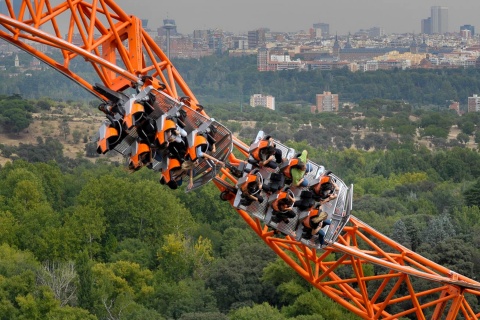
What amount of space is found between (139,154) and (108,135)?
2.18 ft

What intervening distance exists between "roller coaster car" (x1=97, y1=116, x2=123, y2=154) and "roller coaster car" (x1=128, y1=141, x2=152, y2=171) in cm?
33

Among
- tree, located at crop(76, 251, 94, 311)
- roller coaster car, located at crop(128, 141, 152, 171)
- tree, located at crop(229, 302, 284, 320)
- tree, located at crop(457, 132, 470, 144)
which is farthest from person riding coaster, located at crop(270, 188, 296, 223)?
tree, located at crop(457, 132, 470, 144)

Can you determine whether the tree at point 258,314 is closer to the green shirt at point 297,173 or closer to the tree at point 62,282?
the tree at point 62,282

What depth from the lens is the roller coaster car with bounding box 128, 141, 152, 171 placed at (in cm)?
2289

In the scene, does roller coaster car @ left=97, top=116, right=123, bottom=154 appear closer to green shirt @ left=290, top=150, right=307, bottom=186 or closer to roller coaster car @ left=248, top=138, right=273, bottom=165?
roller coaster car @ left=248, top=138, right=273, bottom=165

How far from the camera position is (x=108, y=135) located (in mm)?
22484

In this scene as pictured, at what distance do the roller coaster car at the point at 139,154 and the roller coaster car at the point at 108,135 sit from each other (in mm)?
330

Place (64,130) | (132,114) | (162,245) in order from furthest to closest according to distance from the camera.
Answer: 1. (64,130)
2. (162,245)
3. (132,114)

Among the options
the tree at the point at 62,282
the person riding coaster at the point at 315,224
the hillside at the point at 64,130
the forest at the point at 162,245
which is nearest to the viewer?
the person riding coaster at the point at 315,224

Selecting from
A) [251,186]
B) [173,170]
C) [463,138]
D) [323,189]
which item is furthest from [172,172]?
[463,138]

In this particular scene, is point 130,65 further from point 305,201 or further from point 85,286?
point 85,286

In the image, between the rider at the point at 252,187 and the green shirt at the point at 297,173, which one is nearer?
the rider at the point at 252,187

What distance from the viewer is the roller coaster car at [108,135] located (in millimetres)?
22484

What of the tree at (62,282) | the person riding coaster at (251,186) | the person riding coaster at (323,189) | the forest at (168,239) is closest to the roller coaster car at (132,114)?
the person riding coaster at (251,186)
